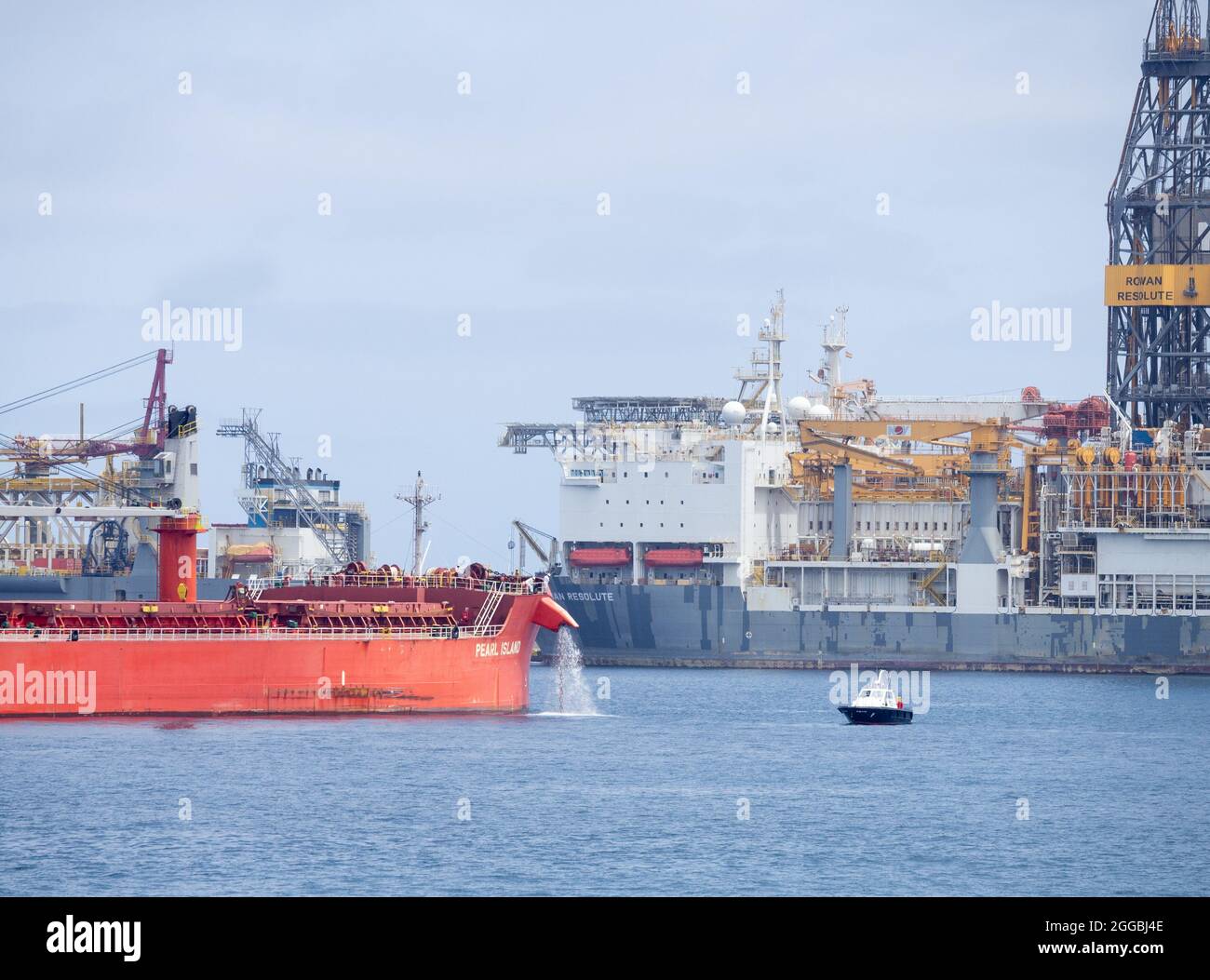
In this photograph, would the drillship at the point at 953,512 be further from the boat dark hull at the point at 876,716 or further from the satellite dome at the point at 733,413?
the boat dark hull at the point at 876,716

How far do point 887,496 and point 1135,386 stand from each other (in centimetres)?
1096

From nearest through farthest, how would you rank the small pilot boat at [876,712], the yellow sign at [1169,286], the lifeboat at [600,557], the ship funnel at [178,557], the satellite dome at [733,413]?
the ship funnel at [178,557], the small pilot boat at [876,712], the yellow sign at [1169,286], the lifeboat at [600,557], the satellite dome at [733,413]

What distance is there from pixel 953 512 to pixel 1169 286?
489 inches

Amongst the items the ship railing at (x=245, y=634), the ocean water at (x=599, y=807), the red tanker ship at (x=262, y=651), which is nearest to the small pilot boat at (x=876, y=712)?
the ocean water at (x=599, y=807)

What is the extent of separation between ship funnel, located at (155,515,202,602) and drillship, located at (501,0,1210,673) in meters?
31.1

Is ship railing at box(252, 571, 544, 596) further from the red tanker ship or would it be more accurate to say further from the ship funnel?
the ship funnel

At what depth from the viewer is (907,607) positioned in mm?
77812

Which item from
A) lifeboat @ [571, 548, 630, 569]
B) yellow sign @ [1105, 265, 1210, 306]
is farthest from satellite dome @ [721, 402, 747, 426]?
yellow sign @ [1105, 265, 1210, 306]

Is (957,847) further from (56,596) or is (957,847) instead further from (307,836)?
(56,596)

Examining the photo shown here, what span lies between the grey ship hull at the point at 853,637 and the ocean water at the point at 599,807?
896 inches

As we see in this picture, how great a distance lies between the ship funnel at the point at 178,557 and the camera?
50.3 metres

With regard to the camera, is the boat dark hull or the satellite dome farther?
the satellite dome

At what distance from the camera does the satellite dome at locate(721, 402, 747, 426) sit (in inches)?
3332
